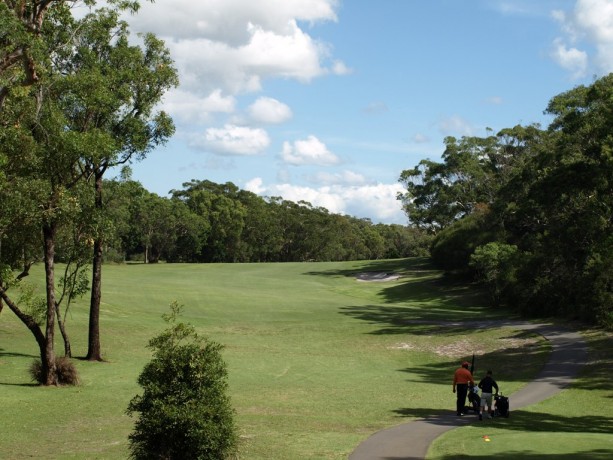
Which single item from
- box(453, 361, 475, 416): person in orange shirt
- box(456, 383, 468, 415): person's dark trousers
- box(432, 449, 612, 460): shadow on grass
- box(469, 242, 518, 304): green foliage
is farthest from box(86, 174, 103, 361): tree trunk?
box(469, 242, 518, 304): green foliage

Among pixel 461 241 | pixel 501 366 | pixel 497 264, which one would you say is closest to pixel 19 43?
pixel 501 366

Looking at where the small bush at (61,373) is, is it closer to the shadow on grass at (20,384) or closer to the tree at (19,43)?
the shadow on grass at (20,384)

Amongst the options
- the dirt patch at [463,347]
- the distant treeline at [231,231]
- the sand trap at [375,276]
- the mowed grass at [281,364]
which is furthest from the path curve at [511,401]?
the distant treeline at [231,231]

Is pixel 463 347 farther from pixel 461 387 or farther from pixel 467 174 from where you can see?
pixel 467 174

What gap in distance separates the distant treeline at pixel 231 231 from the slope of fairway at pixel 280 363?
4459 cm

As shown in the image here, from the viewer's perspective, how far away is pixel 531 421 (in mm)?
23375

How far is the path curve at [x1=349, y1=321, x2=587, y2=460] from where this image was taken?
18.0 meters

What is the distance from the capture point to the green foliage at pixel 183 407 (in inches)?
570

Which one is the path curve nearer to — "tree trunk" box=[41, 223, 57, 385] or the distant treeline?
"tree trunk" box=[41, 223, 57, 385]

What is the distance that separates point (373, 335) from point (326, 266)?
68.5 meters

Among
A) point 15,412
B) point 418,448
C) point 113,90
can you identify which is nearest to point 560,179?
point 113,90

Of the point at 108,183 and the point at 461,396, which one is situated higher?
the point at 108,183

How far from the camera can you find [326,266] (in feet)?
382

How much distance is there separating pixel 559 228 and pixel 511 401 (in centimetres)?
2426
